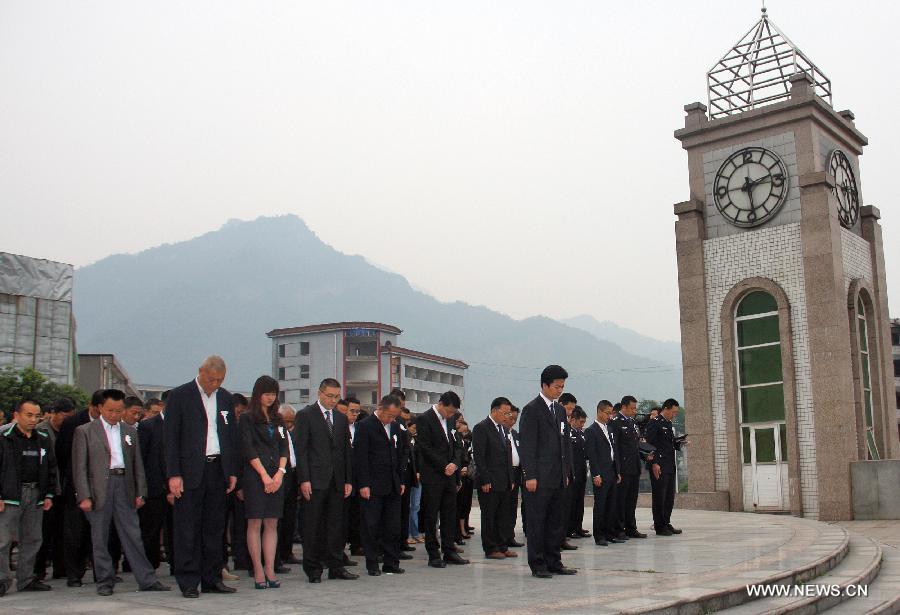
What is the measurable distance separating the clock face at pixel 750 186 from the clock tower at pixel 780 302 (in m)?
0.03

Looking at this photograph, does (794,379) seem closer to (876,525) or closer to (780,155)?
(876,525)

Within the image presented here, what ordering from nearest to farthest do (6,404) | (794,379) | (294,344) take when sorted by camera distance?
1. (794,379)
2. (6,404)
3. (294,344)

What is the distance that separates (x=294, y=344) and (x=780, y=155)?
208 ft

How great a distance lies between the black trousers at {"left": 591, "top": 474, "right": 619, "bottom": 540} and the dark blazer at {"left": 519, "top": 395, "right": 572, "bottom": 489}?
10.6ft

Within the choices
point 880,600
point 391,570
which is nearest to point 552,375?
point 391,570

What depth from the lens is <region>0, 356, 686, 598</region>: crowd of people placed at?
281 inches

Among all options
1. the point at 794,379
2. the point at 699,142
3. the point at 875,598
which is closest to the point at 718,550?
the point at 875,598

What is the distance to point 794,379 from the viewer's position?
68.5 feet

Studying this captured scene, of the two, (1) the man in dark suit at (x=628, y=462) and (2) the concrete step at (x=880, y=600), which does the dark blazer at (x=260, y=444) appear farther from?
(1) the man in dark suit at (x=628, y=462)

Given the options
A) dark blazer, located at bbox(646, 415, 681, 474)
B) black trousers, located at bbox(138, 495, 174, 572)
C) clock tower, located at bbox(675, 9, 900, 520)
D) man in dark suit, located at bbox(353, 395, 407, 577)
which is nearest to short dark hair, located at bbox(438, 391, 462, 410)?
man in dark suit, located at bbox(353, 395, 407, 577)

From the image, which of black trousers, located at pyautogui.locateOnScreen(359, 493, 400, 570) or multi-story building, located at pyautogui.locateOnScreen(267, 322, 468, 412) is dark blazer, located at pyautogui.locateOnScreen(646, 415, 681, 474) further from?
multi-story building, located at pyautogui.locateOnScreen(267, 322, 468, 412)

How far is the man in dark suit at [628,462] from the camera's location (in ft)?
40.9

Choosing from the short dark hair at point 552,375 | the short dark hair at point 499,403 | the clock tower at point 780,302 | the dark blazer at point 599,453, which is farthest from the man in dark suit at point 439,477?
the clock tower at point 780,302

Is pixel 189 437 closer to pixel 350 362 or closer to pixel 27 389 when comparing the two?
pixel 27 389
